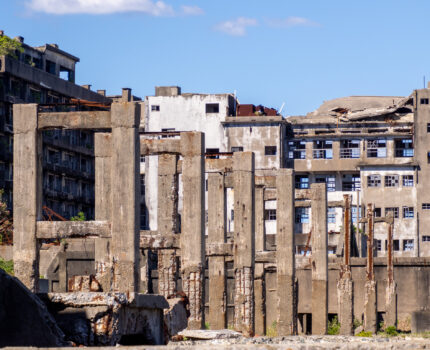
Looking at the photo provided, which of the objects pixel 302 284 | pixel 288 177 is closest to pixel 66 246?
pixel 302 284

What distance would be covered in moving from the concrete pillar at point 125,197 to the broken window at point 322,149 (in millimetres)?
53160

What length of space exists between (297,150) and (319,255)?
4002cm

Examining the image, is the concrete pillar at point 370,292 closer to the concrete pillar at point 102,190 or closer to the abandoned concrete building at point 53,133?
the concrete pillar at point 102,190

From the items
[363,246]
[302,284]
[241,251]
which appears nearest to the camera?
[241,251]

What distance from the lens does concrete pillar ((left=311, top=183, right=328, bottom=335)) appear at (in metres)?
39.4

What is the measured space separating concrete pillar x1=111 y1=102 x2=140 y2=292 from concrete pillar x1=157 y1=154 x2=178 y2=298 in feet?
21.5

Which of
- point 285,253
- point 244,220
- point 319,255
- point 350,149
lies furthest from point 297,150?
point 244,220

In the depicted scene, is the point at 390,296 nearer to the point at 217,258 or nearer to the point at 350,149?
the point at 217,258

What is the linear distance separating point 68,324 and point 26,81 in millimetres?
62497

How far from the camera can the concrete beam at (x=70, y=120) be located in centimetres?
2672

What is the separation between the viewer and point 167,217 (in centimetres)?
3319

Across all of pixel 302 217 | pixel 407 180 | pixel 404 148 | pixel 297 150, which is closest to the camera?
pixel 407 180

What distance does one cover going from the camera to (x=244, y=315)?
3366 centimetres

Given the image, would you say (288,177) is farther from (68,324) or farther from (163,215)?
(68,324)
